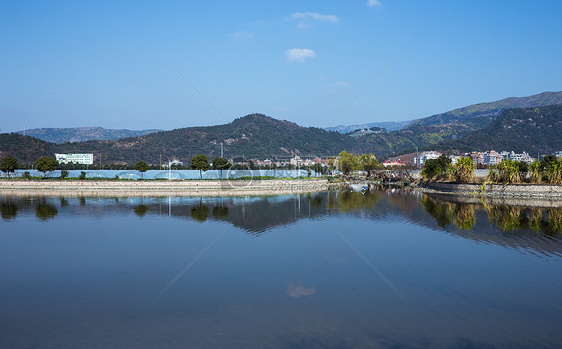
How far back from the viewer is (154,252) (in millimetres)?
Answer: 17203

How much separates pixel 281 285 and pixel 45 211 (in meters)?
27.2

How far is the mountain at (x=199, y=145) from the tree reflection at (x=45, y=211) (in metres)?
83.5

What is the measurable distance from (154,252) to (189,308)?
731 cm

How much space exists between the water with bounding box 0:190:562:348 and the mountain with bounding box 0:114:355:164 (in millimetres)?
106322

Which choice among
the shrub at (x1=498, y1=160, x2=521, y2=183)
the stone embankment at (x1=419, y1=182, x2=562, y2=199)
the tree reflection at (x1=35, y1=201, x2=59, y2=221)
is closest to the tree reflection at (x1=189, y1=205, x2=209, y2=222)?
the tree reflection at (x1=35, y1=201, x2=59, y2=221)

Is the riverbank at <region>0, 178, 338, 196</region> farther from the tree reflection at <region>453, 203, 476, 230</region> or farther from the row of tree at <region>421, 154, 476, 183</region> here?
the tree reflection at <region>453, 203, 476, 230</region>

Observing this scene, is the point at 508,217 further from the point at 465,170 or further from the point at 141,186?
the point at 141,186

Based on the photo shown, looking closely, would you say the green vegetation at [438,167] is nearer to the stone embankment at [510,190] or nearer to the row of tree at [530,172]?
the stone embankment at [510,190]

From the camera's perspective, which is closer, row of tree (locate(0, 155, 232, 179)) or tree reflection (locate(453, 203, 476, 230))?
tree reflection (locate(453, 203, 476, 230))

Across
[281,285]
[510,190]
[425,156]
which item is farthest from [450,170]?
[425,156]

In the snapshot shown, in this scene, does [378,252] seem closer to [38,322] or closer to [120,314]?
[120,314]

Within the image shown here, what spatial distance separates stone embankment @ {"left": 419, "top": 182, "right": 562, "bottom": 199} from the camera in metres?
41.4

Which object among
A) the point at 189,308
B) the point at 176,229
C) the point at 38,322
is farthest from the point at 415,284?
the point at 176,229

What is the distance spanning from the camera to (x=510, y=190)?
1736 inches
